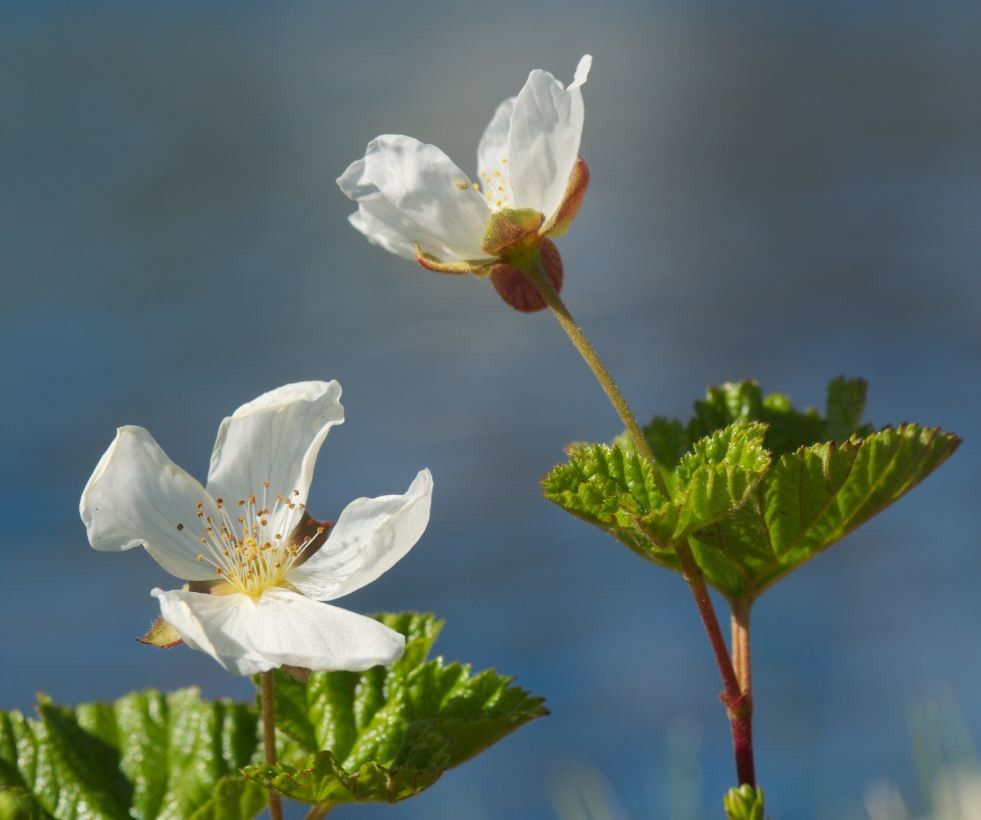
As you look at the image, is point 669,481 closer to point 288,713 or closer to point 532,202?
point 532,202

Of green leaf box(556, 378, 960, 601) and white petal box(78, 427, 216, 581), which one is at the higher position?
white petal box(78, 427, 216, 581)

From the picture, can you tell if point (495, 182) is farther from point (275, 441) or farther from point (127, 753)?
point (127, 753)

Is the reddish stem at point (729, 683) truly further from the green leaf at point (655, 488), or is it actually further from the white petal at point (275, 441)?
the white petal at point (275, 441)

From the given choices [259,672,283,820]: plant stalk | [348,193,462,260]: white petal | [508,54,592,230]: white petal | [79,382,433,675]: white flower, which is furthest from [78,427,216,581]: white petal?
[508,54,592,230]: white petal

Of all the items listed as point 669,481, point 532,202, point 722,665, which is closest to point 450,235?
point 532,202

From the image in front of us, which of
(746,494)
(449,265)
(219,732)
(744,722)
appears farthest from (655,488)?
(219,732)

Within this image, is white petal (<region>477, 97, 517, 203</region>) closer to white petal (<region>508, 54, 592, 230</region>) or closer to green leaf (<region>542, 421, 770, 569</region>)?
white petal (<region>508, 54, 592, 230</region>)
